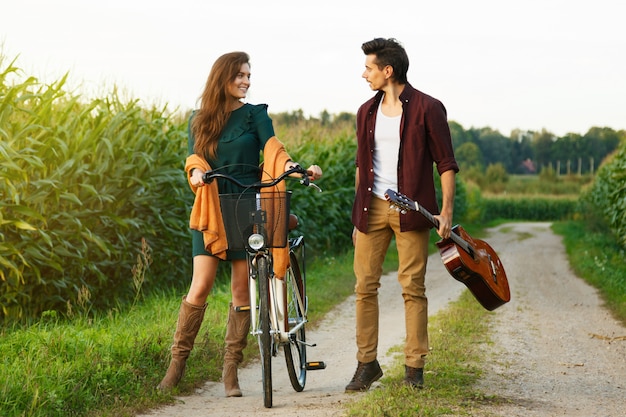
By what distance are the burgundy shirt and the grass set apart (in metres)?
1.09

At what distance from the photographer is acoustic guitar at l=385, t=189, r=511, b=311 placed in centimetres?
510

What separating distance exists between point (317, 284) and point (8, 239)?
514 centimetres

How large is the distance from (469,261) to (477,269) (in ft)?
0.30

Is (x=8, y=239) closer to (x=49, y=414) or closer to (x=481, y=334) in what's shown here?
(x=49, y=414)

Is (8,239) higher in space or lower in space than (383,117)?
lower

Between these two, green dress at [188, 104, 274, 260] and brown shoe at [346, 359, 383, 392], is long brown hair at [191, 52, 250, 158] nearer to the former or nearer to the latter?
green dress at [188, 104, 274, 260]

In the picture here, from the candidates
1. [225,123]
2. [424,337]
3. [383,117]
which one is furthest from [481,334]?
[225,123]

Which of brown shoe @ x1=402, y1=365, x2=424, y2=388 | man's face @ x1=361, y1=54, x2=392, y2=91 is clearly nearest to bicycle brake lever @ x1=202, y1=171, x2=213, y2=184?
man's face @ x1=361, y1=54, x2=392, y2=91

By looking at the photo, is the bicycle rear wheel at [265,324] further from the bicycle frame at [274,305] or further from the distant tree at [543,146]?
the distant tree at [543,146]

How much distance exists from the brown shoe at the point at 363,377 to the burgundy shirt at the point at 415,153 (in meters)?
0.87

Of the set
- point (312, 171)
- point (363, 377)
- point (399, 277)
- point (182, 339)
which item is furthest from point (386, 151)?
point (182, 339)

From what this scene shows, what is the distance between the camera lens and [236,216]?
484cm

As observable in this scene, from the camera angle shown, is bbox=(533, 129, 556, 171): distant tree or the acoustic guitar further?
bbox=(533, 129, 556, 171): distant tree

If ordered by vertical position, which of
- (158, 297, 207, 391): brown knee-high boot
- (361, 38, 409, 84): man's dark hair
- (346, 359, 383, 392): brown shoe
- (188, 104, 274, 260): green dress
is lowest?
(346, 359, 383, 392): brown shoe
